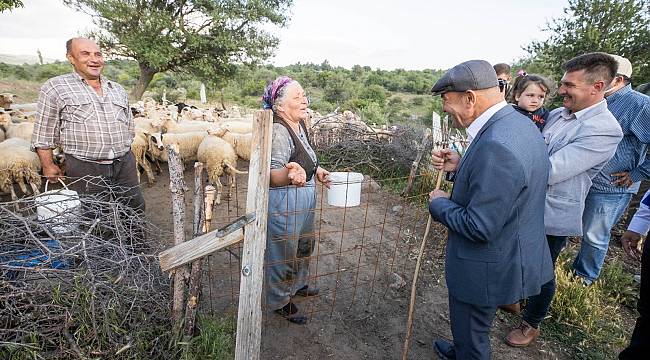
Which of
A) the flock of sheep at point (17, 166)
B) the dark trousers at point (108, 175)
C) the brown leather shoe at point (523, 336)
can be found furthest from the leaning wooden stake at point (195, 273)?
the flock of sheep at point (17, 166)

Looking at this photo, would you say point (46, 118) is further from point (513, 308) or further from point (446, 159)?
point (513, 308)

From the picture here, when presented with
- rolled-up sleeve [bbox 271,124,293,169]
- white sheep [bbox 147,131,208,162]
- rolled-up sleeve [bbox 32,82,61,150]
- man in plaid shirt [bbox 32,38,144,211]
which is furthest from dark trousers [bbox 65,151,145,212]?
white sheep [bbox 147,131,208,162]

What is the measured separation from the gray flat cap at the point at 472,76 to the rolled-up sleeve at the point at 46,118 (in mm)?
3448

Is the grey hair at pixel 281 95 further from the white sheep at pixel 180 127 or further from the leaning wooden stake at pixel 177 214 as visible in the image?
the white sheep at pixel 180 127

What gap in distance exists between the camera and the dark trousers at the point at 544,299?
2612 mm

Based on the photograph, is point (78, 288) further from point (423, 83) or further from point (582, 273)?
point (423, 83)

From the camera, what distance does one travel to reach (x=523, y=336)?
298 cm

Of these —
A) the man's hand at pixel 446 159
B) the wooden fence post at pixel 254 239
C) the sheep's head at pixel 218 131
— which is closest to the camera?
the wooden fence post at pixel 254 239

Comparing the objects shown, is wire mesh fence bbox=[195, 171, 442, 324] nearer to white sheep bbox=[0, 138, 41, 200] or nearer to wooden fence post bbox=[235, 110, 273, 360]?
wooden fence post bbox=[235, 110, 273, 360]

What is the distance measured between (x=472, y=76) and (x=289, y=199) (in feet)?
5.22

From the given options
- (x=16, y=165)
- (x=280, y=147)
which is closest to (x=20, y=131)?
(x=16, y=165)

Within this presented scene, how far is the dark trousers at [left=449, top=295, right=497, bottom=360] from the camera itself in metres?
1.88

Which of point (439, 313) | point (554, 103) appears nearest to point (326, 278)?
point (439, 313)

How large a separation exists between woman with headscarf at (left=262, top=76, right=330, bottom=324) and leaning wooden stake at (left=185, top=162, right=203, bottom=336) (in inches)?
18.9
